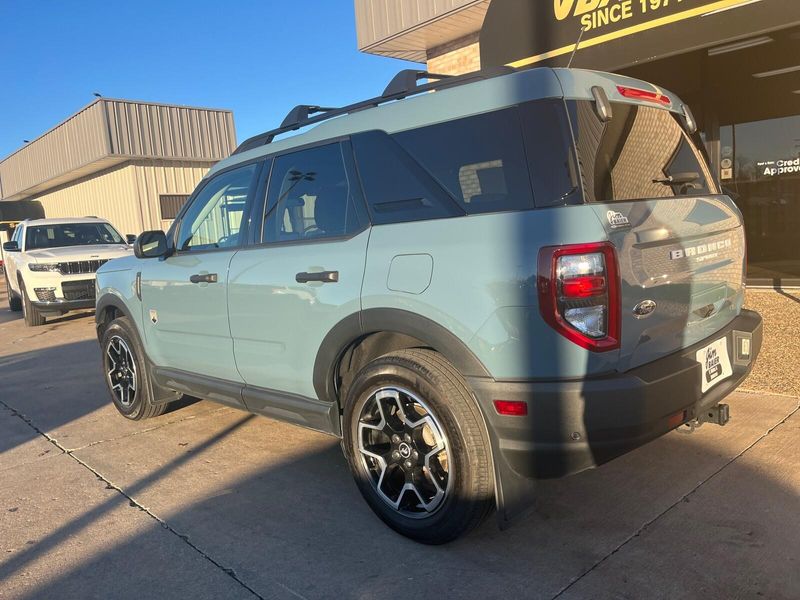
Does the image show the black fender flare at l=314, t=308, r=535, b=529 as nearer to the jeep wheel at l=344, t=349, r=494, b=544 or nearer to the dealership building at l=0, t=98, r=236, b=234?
the jeep wheel at l=344, t=349, r=494, b=544

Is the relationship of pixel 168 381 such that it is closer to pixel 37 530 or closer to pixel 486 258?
pixel 37 530

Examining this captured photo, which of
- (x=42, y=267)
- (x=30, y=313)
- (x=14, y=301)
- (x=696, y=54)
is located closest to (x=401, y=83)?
(x=696, y=54)

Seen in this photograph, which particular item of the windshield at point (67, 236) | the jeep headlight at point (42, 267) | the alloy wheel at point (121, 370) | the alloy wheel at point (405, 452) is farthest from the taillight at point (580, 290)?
the windshield at point (67, 236)

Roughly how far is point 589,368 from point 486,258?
1.92 ft

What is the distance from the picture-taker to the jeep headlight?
35.4 feet

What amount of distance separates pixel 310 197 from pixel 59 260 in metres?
8.97

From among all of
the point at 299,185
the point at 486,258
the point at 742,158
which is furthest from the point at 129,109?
the point at 486,258

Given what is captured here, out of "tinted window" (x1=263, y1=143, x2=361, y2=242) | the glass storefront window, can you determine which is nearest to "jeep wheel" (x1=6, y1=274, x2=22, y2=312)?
"tinted window" (x1=263, y1=143, x2=361, y2=242)

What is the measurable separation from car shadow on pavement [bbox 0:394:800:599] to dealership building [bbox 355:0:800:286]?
415cm

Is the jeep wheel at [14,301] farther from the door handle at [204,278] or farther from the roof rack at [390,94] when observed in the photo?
the roof rack at [390,94]

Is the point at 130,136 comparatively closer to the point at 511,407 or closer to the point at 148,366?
the point at 148,366

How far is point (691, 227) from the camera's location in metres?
2.90

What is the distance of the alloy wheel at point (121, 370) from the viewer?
509 cm

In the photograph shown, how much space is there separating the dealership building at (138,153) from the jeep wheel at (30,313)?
10273 mm
